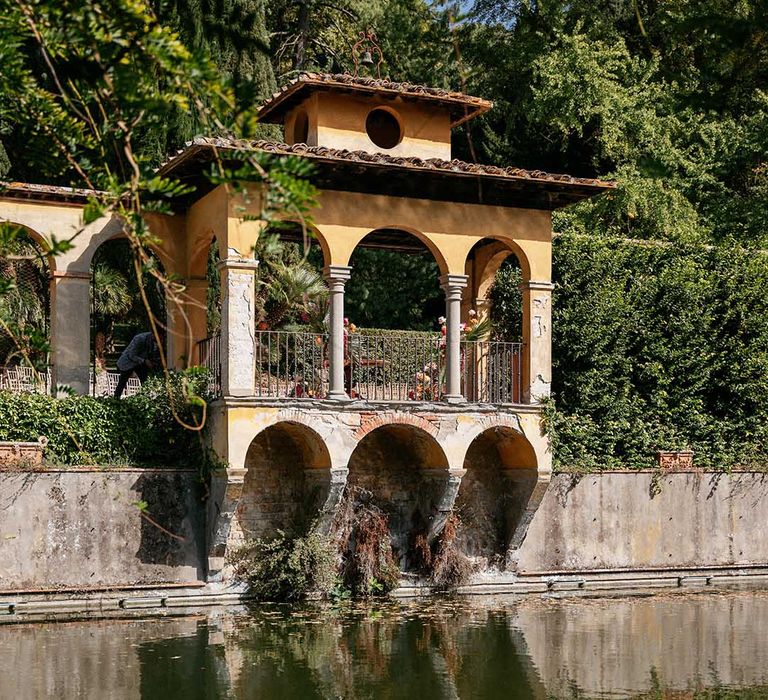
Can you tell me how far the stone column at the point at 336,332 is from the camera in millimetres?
17984

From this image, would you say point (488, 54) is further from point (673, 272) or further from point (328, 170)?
point (328, 170)

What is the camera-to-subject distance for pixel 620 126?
91.7 ft

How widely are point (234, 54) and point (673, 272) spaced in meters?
9.37

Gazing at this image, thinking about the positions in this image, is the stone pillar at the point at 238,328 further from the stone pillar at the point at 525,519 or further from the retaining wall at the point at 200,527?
the stone pillar at the point at 525,519

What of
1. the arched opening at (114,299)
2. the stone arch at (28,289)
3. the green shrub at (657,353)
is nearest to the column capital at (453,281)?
the green shrub at (657,353)

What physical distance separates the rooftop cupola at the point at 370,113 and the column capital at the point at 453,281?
1818 mm

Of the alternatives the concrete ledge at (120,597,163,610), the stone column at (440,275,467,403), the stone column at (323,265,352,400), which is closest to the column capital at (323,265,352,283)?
the stone column at (323,265,352,400)

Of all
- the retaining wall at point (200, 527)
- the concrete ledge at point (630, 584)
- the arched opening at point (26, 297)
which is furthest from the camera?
the arched opening at point (26, 297)

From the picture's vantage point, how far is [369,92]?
18703 mm

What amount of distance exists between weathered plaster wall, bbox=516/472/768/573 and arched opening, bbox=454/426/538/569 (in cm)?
40

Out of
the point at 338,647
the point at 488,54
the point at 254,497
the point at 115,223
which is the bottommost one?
the point at 338,647

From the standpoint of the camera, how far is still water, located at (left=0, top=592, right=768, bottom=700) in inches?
476

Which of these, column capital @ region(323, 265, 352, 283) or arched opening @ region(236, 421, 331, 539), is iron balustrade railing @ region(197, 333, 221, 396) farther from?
column capital @ region(323, 265, 352, 283)

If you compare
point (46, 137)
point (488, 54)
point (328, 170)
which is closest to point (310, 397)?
point (328, 170)
